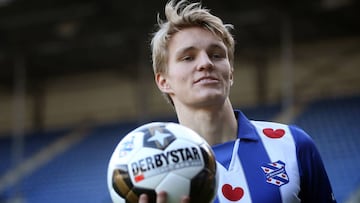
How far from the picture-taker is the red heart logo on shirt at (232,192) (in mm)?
2223

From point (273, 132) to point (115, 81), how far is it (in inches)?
483

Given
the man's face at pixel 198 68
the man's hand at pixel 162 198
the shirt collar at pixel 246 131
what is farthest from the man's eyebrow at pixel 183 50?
the man's hand at pixel 162 198

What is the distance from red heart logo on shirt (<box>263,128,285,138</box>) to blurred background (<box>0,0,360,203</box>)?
21.8 ft

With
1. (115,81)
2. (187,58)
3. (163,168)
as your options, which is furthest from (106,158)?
(163,168)

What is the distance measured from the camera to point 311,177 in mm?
2258

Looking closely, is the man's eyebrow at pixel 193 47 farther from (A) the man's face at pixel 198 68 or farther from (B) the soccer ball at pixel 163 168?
(B) the soccer ball at pixel 163 168

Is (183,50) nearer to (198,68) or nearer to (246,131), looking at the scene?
(198,68)

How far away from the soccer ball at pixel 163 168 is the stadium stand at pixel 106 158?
21.9ft

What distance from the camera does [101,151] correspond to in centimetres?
1248

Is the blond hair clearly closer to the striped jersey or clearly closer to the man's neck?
the man's neck

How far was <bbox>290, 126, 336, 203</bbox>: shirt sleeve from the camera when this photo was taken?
2.25 m

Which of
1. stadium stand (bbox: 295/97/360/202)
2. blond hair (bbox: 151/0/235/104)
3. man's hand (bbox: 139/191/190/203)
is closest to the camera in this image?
man's hand (bbox: 139/191/190/203)

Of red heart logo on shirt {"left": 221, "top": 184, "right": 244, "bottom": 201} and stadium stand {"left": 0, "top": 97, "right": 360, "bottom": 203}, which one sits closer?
red heart logo on shirt {"left": 221, "top": 184, "right": 244, "bottom": 201}

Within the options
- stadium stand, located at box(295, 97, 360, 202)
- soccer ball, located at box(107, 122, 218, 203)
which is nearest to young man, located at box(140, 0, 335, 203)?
soccer ball, located at box(107, 122, 218, 203)
